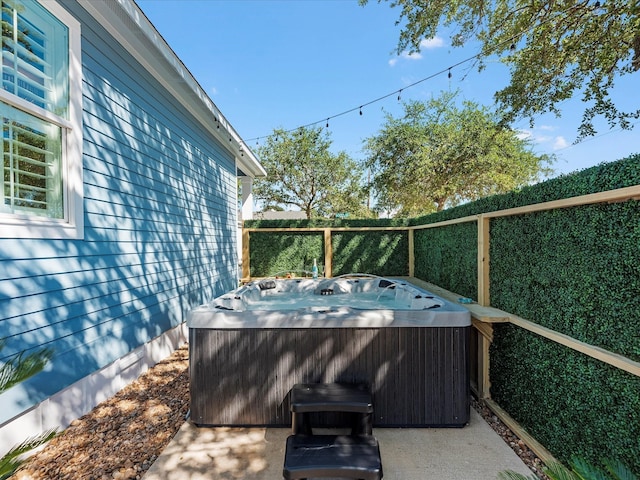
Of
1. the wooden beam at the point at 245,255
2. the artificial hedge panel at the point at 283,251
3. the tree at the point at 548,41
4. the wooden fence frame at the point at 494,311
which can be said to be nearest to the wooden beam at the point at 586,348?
the wooden fence frame at the point at 494,311

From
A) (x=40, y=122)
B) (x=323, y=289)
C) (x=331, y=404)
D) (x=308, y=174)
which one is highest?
(x=308, y=174)

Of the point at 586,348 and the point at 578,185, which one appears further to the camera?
the point at 578,185

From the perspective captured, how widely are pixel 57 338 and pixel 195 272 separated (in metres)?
2.63

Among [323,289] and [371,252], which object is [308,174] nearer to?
[371,252]

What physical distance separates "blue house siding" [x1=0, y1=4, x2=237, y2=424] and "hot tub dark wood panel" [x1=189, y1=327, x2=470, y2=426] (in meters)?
1.06

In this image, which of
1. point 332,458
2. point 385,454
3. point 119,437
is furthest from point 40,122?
point 385,454

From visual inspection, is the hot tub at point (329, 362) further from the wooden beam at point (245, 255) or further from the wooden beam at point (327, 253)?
the wooden beam at point (245, 255)

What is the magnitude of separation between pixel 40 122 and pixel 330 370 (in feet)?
9.63

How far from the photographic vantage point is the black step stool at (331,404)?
6.68ft

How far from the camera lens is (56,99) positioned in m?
2.46

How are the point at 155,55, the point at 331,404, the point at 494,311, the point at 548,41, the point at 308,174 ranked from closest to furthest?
the point at 331,404
the point at 494,311
the point at 155,55
the point at 548,41
the point at 308,174

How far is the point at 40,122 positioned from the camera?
7.67ft

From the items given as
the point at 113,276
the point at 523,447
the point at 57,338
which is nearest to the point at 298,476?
the point at 523,447

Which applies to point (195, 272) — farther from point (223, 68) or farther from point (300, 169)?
point (300, 169)
